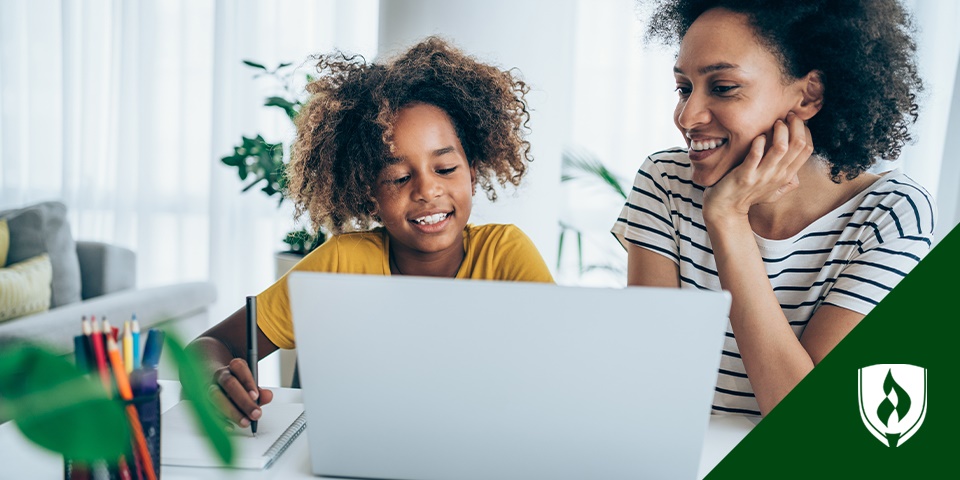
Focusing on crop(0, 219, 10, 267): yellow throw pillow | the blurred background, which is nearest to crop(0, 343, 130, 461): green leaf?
the blurred background

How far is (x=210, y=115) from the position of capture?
4129 mm

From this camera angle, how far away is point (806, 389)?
892 mm

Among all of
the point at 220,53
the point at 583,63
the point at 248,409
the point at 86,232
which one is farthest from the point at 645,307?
the point at 86,232

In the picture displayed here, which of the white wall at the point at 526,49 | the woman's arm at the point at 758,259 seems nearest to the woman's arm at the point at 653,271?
the woman's arm at the point at 758,259

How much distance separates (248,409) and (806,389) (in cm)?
65

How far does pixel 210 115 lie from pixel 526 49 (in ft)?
7.54

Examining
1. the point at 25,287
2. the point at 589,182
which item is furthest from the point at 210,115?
the point at 589,182

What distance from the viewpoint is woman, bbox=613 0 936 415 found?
124cm

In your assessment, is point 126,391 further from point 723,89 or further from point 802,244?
point 802,244

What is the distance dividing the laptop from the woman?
534 millimetres

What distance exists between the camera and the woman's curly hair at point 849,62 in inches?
50.7

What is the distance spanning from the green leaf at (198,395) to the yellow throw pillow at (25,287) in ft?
8.41

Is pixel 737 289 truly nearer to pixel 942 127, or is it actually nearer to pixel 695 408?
pixel 695 408

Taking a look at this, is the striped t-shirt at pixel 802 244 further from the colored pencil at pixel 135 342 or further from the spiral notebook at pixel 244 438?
the colored pencil at pixel 135 342
